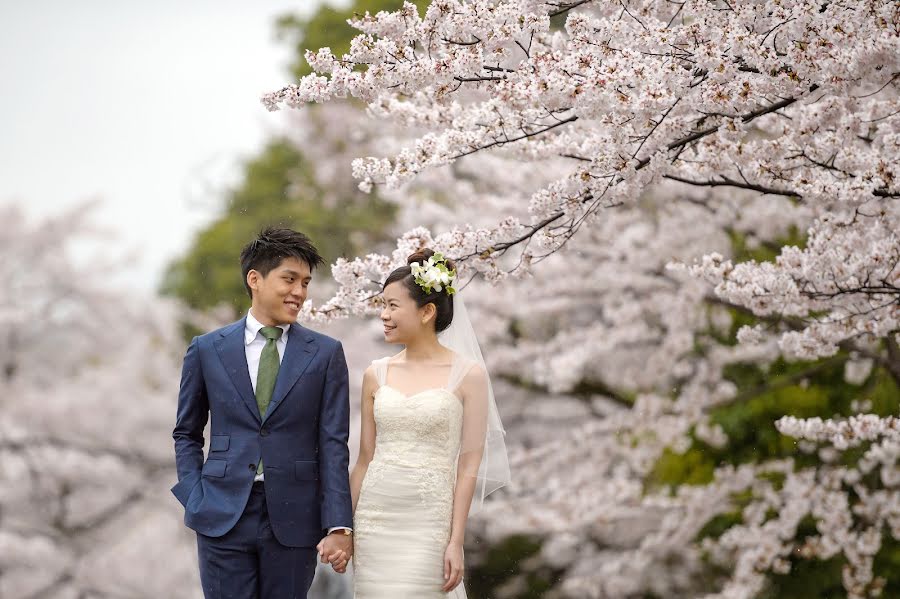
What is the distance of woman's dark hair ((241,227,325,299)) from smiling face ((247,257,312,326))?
17 mm

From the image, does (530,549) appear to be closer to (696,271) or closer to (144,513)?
(144,513)

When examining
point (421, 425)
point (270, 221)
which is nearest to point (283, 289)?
point (421, 425)

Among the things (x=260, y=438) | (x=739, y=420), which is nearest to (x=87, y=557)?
(x=739, y=420)

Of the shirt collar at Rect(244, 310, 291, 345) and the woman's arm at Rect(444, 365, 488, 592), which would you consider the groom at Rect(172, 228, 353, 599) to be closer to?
the shirt collar at Rect(244, 310, 291, 345)

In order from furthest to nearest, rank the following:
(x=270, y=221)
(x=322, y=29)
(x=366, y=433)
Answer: (x=322, y=29) < (x=270, y=221) < (x=366, y=433)

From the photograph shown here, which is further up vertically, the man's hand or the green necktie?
the green necktie

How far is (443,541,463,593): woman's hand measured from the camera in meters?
3.59

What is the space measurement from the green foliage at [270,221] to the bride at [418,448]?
8438mm

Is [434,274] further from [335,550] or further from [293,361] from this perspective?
[335,550]

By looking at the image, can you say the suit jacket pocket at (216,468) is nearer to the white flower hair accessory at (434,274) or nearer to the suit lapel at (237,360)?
the suit lapel at (237,360)

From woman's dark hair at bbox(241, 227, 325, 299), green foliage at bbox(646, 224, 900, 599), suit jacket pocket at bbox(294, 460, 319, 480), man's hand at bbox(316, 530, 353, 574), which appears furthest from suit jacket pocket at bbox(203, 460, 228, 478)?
green foliage at bbox(646, 224, 900, 599)

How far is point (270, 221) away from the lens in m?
12.7

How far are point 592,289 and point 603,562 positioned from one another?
7.66 ft

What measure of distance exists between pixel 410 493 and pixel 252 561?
56cm
